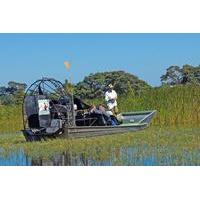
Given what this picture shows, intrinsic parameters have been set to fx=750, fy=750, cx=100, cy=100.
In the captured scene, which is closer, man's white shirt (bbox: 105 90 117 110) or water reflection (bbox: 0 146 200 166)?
water reflection (bbox: 0 146 200 166)

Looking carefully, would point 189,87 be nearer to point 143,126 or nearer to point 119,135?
point 143,126

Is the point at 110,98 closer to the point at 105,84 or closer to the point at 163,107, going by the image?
the point at 105,84

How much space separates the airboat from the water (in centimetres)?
55

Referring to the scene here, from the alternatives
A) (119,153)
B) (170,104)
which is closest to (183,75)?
(170,104)

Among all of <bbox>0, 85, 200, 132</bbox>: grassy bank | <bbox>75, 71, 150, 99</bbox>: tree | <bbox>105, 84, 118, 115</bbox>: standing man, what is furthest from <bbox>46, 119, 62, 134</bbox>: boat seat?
<bbox>0, 85, 200, 132</bbox>: grassy bank

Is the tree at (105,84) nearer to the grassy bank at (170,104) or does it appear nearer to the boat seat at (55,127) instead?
the grassy bank at (170,104)

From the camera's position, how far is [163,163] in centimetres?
1130

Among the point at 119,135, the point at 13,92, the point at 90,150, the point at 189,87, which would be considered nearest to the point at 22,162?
the point at 90,150

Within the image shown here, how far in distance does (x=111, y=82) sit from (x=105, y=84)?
0.61 ft

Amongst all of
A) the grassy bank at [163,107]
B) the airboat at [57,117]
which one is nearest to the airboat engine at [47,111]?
the airboat at [57,117]

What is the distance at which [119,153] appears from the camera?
1249 centimetres

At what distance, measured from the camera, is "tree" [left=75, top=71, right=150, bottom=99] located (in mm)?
17922

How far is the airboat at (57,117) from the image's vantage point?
49.3 feet

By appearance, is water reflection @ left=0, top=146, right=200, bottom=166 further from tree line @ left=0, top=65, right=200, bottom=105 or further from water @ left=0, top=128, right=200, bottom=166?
tree line @ left=0, top=65, right=200, bottom=105
